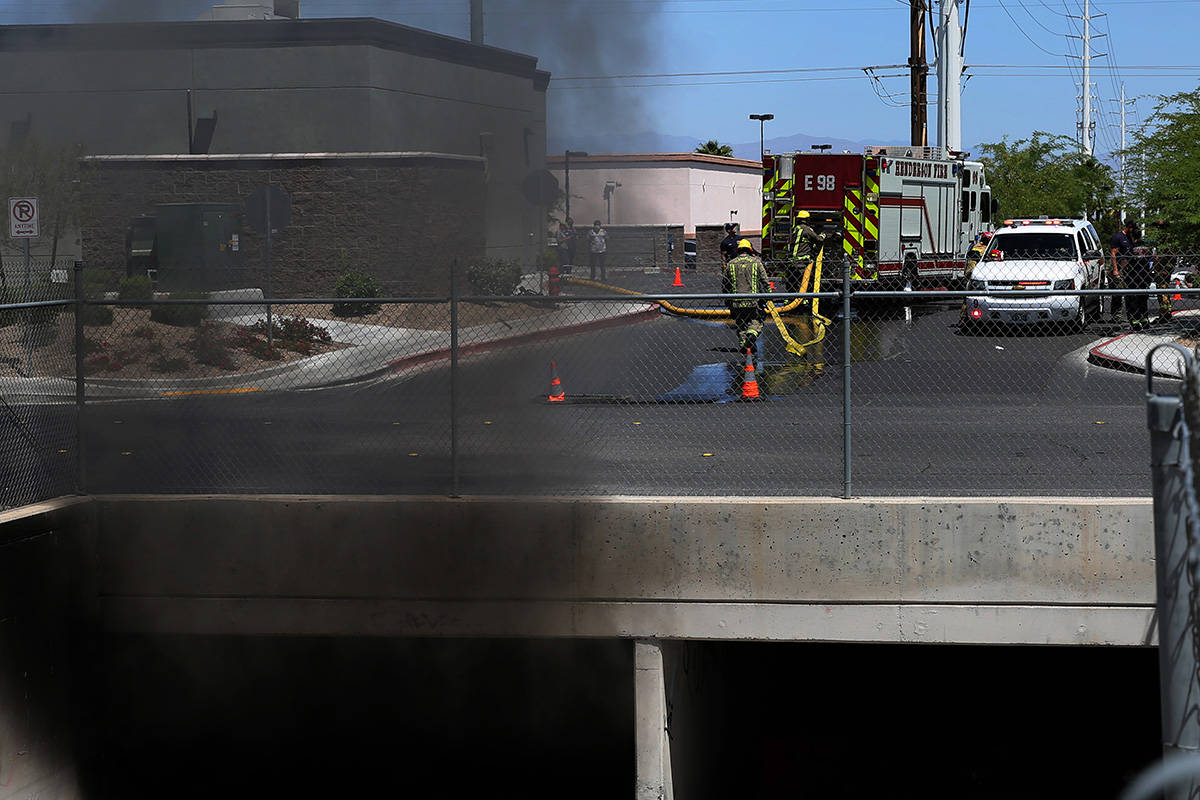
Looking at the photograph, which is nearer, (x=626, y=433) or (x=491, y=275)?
(x=491, y=275)

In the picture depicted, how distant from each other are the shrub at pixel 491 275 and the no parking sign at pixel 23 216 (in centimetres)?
194

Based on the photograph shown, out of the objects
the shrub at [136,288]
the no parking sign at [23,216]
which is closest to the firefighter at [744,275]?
the shrub at [136,288]

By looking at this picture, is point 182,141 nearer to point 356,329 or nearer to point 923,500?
point 356,329

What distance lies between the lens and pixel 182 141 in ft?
16.3

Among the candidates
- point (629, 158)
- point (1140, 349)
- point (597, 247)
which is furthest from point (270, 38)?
point (1140, 349)

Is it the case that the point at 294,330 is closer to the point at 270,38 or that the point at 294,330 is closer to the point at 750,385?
the point at 750,385

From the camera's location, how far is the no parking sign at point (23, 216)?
17.6 feet

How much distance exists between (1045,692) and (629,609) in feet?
16.9

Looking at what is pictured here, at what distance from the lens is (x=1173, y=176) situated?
20.2m

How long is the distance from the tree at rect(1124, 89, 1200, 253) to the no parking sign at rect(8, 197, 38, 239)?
17.0 metres

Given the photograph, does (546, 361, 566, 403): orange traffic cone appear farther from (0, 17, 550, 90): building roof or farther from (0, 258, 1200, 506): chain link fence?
(0, 17, 550, 90): building roof

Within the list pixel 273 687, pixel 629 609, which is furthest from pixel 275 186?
pixel 273 687

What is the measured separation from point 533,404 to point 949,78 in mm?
28144

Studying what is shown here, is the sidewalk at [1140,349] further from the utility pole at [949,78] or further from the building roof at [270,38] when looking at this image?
the utility pole at [949,78]
